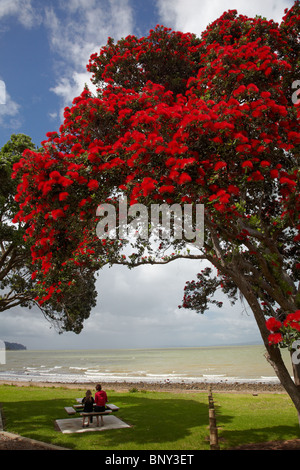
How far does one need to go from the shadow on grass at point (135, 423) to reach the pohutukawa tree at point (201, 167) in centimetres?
382

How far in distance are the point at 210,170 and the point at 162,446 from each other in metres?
7.13

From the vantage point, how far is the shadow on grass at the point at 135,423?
361 inches

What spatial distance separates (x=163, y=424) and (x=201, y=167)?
9296 millimetres

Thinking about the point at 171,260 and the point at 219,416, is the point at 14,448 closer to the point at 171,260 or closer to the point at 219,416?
the point at 171,260

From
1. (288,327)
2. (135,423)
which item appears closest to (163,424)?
(135,423)

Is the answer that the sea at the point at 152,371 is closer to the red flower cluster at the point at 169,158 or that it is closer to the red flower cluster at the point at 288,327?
the red flower cluster at the point at 288,327

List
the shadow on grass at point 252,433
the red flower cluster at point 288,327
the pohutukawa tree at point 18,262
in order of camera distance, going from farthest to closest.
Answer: the pohutukawa tree at point 18,262
the shadow on grass at point 252,433
the red flower cluster at point 288,327

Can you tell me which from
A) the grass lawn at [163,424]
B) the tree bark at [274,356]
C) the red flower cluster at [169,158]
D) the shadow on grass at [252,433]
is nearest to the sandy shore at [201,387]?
the grass lawn at [163,424]

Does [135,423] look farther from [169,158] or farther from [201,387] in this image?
[201,387]

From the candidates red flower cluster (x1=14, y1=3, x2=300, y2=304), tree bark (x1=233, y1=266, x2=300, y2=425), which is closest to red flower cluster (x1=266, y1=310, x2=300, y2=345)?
tree bark (x1=233, y1=266, x2=300, y2=425)

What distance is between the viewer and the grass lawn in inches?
358

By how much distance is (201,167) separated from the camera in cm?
659

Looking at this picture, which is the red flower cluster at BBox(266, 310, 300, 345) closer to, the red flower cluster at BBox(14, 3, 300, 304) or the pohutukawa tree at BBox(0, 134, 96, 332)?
the red flower cluster at BBox(14, 3, 300, 304)

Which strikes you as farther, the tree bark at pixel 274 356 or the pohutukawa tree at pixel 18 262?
the pohutukawa tree at pixel 18 262
